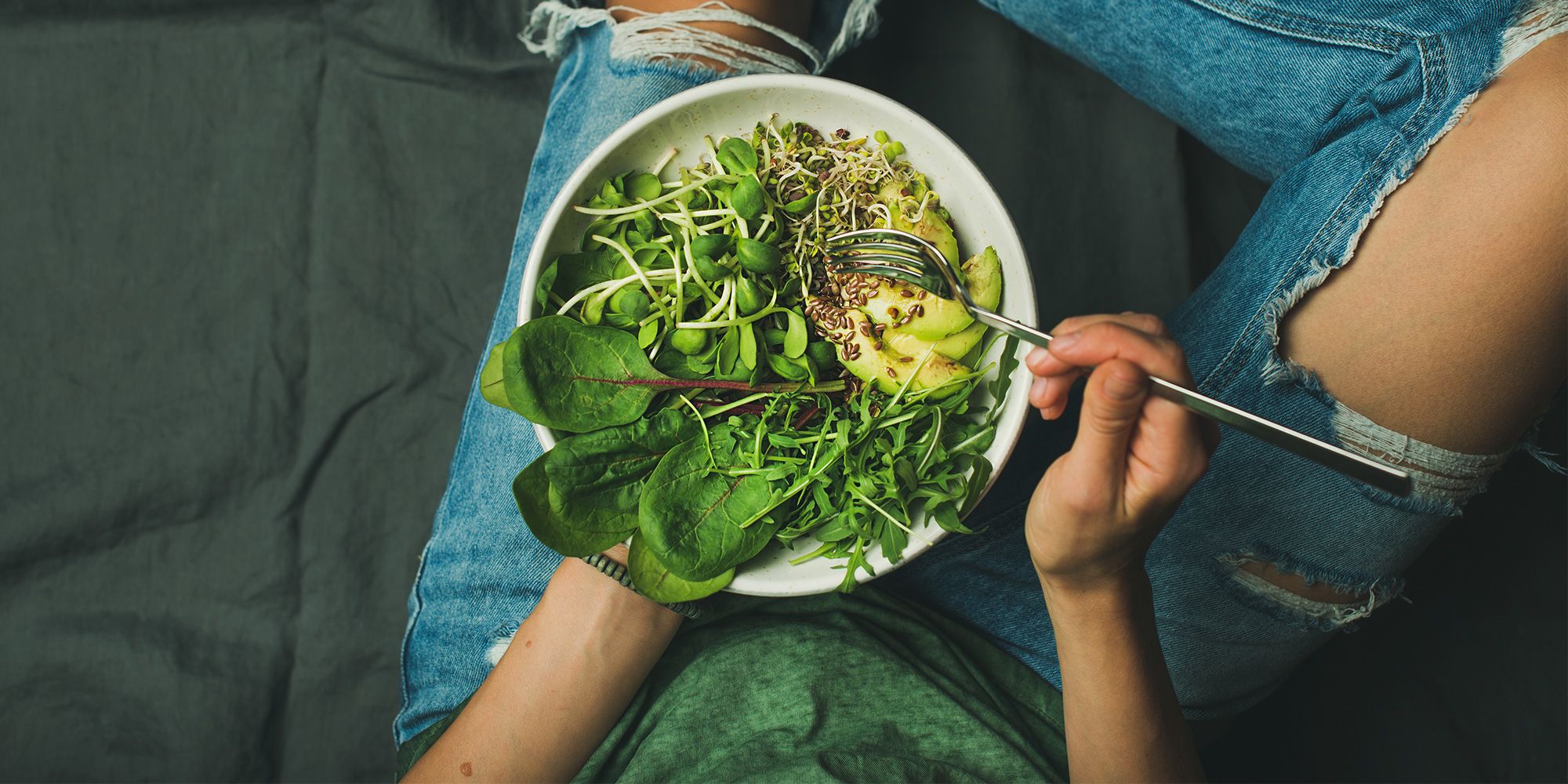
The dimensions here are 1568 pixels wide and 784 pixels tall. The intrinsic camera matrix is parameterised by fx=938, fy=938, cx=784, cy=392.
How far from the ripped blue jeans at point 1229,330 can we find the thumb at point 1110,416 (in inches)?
12.6

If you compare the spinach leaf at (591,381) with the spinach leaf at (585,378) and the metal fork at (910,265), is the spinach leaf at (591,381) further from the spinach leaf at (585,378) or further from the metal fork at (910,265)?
the metal fork at (910,265)

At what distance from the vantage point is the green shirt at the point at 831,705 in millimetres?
793

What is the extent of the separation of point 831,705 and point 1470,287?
24.3 inches

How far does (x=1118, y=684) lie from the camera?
682mm

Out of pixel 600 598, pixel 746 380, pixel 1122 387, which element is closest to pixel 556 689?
pixel 600 598

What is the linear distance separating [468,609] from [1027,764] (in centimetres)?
58

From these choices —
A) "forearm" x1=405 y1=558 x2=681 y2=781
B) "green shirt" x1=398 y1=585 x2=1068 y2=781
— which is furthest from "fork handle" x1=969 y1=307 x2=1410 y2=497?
"forearm" x1=405 y1=558 x2=681 y2=781

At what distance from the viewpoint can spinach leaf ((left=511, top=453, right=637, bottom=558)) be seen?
687mm

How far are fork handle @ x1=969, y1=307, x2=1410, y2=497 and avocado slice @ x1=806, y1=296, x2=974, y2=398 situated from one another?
0.18 meters

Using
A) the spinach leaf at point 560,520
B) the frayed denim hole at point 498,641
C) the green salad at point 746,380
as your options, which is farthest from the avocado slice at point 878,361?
the frayed denim hole at point 498,641

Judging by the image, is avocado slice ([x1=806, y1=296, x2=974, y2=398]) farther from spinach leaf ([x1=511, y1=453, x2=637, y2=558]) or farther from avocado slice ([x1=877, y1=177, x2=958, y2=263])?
spinach leaf ([x1=511, y1=453, x2=637, y2=558])

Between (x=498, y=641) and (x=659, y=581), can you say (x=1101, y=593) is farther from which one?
(x=498, y=641)

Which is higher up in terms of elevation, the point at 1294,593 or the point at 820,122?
the point at 820,122

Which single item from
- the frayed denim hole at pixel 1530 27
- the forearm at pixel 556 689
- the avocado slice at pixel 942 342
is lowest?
the forearm at pixel 556 689
